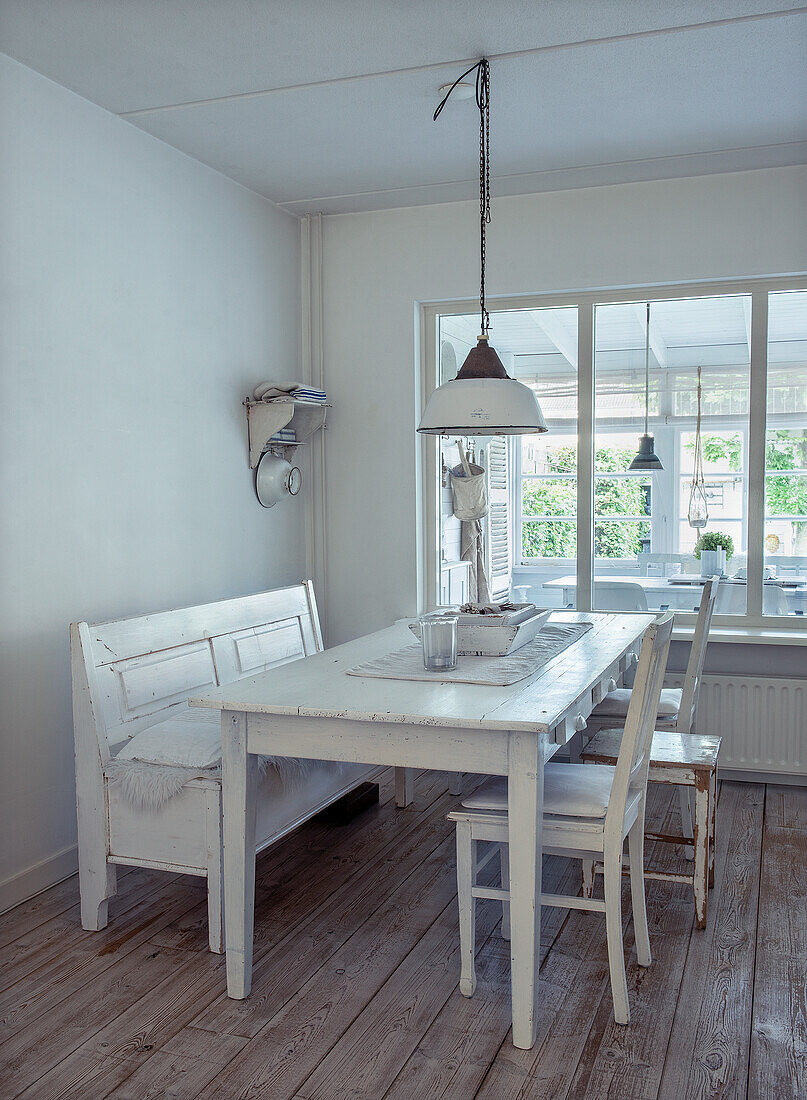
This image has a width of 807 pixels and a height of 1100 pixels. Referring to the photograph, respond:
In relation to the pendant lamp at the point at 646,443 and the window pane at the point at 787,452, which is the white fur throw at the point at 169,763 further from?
the window pane at the point at 787,452

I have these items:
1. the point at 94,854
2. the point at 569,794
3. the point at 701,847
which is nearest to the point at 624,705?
the point at 701,847

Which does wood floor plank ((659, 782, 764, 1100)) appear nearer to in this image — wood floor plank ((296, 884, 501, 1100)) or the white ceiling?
wood floor plank ((296, 884, 501, 1100))

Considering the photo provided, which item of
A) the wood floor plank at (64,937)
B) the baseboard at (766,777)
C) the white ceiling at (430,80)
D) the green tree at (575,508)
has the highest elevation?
the white ceiling at (430,80)

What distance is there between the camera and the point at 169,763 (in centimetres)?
255

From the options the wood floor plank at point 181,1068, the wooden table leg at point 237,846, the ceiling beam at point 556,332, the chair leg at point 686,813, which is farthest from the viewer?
the ceiling beam at point 556,332

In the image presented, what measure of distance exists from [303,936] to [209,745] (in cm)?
61

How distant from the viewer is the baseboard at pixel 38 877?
2.78m

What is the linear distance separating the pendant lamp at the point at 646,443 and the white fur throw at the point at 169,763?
230 cm

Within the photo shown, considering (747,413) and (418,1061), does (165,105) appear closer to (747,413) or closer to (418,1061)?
(747,413)

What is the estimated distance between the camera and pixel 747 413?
4.08 m

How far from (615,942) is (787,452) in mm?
2607

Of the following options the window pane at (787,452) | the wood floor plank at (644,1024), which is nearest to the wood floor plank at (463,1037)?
the wood floor plank at (644,1024)

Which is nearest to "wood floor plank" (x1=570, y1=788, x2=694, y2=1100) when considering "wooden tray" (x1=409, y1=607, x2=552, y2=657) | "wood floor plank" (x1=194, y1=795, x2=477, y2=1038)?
"wood floor plank" (x1=194, y1=795, x2=477, y2=1038)

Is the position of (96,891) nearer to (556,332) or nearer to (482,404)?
(482,404)
